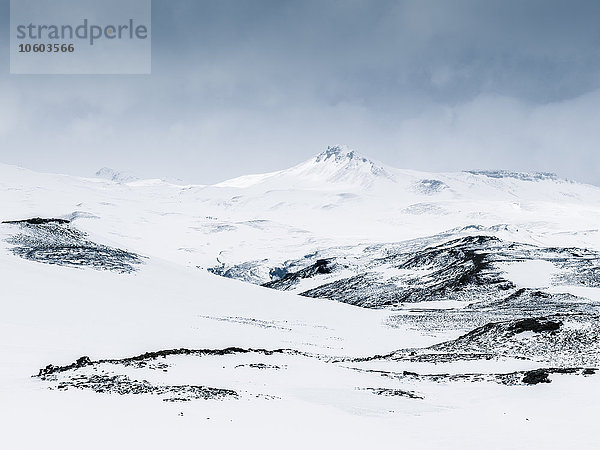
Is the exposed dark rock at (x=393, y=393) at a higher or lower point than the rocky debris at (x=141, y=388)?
lower

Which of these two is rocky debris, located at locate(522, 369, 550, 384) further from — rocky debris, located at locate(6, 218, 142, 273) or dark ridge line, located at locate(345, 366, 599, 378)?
rocky debris, located at locate(6, 218, 142, 273)

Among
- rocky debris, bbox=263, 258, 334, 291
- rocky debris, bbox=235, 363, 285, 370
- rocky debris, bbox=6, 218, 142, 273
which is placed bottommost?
rocky debris, bbox=263, 258, 334, 291

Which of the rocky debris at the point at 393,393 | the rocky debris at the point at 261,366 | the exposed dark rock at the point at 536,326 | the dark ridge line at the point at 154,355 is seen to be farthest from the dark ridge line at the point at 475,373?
the exposed dark rock at the point at 536,326

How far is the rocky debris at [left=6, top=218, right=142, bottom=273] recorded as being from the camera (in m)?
71.0

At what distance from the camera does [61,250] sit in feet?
248

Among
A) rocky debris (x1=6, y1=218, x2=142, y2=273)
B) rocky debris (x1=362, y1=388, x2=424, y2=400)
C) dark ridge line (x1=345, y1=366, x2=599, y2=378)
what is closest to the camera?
rocky debris (x1=362, y1=388, x2=424, y2=400)

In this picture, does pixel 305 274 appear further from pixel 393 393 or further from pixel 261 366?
pixel 393 393

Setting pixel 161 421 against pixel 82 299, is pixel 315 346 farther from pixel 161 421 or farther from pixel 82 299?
pixel 161 421

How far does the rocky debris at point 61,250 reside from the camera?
71000 millimetres

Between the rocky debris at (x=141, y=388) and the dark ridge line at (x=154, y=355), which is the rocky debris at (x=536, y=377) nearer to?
the dark ridge line at (x=154, y=355)

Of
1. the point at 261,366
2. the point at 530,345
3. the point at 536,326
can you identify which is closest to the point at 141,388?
the point at 261,366

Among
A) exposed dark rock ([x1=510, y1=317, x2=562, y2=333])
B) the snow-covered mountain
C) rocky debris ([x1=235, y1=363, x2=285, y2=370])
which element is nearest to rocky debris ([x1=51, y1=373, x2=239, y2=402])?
the snow-covered mountain

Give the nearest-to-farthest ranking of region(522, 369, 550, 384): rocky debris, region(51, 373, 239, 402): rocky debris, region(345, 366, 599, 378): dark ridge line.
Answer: region(51, 373, 239, 402): rocky debris
region(522, 369, 550, 384): rocky debris
region(345, 366, 599, 378): dark ridge line

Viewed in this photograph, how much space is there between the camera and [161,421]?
19578 mm
